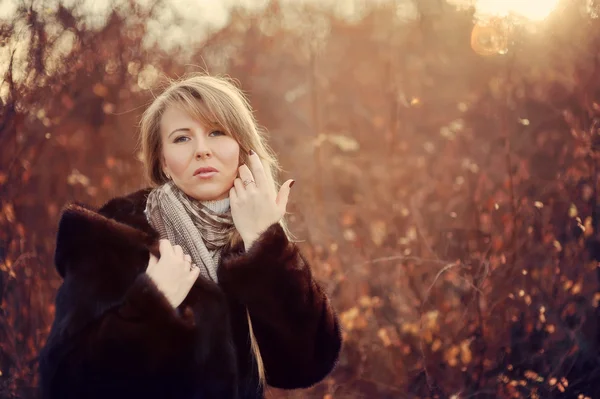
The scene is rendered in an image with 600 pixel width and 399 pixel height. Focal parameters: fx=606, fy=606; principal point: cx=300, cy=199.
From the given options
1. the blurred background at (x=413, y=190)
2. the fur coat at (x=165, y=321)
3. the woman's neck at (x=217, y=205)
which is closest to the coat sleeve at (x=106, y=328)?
the fur coat at (x=165, y=321)

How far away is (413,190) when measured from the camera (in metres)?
5.15

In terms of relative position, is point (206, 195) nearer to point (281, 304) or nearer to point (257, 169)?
point (257, 169)

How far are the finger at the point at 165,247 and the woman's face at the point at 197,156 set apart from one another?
0.68ft

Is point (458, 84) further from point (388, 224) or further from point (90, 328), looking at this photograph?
point (90, 328)

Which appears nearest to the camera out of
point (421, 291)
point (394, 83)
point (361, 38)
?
point (421, 291)

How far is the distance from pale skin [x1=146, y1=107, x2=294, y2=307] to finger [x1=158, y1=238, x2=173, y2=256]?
7cm

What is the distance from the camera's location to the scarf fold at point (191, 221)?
2029 millimetres

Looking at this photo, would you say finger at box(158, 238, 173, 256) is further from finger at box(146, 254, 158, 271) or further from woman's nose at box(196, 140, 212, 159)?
woman's nose at box(196, 140, 212, 159)

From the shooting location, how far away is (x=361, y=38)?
6.32 metres

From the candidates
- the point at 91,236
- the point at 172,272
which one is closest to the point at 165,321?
the point at 172,272

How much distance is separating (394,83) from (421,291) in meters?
1.93

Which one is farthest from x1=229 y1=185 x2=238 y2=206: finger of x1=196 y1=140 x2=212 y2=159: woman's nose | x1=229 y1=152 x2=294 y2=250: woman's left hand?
x1=196 y1=140 x2=212 y2=159: woman's nose

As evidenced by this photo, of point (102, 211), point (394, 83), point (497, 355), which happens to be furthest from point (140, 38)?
point (497, 355)

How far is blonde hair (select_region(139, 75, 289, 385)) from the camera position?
203cm
